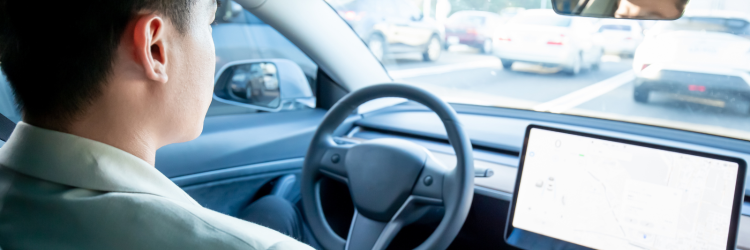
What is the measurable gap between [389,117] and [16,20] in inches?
93.9

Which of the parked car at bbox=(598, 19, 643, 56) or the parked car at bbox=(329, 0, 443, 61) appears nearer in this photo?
the parked car at bbox=(598, 19, 643, 56)

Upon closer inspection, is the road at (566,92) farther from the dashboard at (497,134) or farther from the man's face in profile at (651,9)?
the man's face in profile at (651,9)

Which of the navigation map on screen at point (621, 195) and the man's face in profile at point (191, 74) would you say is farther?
the navigation map on screen at point (621, 195)

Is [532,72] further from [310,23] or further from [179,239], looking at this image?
[179,239]

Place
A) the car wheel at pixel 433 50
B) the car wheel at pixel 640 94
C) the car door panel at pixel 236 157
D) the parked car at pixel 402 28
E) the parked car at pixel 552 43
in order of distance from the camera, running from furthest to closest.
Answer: the car wheel at pixel 433 50, the parked car at pixel 402 28, the parked car at pixel 552 43, the car wheel at pixel 640 94, the car door panel at pixel 236 157

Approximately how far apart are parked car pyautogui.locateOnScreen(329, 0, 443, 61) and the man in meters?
5.12

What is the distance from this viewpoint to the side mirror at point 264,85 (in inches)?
115

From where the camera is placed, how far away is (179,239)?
30.4 inches

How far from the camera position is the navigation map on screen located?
1644mm

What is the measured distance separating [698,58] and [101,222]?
4020 millimetres

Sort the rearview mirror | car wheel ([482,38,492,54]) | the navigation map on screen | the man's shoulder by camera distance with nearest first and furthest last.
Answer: the man's shoulder, the navigation map on screen, the rearview mirror, car wheel ([482,38,492,54])

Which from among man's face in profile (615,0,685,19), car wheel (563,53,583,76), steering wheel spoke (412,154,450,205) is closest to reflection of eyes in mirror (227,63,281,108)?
steering wheel spoke (412,154,450,205)

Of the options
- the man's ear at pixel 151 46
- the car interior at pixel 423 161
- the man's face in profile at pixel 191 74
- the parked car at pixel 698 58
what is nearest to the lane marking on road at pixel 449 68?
the parked car at pixel 698 58

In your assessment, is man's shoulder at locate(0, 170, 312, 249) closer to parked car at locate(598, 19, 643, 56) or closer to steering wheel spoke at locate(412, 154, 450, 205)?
steering wheel spoke at locate(412, 154, 450, 205)
